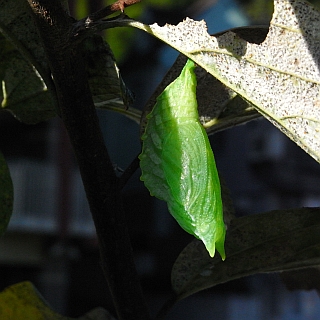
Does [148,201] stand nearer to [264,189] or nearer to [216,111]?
[264,189]

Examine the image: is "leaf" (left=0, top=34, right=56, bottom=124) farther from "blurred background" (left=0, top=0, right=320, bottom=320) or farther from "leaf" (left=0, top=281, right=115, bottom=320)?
"blurred background" (left=0, top=0, right=320, bottom=320)

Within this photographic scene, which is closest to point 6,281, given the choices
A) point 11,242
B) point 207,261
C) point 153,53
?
point 11,242

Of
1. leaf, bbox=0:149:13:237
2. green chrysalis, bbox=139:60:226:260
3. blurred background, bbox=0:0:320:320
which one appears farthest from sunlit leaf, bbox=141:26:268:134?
blurred background, bbox=0:0:320:320

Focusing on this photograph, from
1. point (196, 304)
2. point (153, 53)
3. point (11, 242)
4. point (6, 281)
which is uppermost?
point (153, 53)

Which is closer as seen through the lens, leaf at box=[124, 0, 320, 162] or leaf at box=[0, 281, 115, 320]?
leaf at box=[124, 0, 320, 162]

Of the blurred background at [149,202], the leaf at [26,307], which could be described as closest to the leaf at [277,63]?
the leaf at [26,307]

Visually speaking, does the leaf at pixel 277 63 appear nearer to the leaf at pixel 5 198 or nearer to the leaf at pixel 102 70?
the leaf at pixel 102 70
